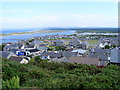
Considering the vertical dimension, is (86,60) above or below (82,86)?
below

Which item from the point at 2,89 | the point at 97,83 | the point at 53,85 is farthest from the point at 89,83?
the point at 2,89

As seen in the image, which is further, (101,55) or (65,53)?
(65,53)

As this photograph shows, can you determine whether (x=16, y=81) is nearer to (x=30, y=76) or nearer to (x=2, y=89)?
(x=2, y=89)

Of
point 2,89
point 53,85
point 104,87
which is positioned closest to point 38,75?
point 53,85

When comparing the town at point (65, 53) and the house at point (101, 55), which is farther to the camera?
the house at point (101, 55)

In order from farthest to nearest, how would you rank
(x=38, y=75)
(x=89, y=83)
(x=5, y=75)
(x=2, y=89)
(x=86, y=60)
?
(x=86, y=60) → (x=38, y=75) → (x=5, y=75) → (x=89, y=83) → (x=2, y=89)

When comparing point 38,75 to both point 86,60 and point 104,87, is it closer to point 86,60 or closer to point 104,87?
point 104,87

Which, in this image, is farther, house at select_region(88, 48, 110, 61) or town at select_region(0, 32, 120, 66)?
house at select_region(88, 48, 110, 61)

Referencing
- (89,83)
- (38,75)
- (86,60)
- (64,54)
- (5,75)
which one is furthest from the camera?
(64,54)

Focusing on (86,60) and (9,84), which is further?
(86,60)
